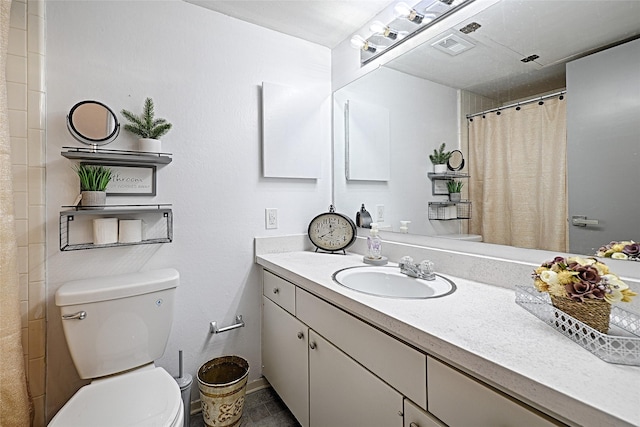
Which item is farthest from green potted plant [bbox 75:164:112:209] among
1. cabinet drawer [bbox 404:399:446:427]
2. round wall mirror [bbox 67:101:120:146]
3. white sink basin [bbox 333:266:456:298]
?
cabinet drawer [bbox 404:399:446:427]

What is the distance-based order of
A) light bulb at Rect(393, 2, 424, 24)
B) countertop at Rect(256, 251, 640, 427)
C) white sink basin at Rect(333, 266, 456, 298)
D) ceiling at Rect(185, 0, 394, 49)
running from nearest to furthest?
countertop at Rect(256, 251, 640, 427) < white sink basin at Rect(333, 266, 456, 298) < light bulb at Rect(393, 2, 424, 24) < ceiling at Rect(185, 0, 394, 49)

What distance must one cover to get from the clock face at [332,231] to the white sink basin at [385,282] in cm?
42

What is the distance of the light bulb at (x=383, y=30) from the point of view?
166 cm

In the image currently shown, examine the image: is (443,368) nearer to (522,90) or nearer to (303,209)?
(522,90)

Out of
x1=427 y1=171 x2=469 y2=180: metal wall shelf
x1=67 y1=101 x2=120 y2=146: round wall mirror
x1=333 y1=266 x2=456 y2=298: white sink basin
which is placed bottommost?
x1=333 y1=266 x2=456 y2=298: white sink basin

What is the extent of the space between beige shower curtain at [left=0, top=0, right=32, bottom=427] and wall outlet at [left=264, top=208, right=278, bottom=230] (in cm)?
110

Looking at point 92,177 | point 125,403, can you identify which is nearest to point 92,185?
point 92,177

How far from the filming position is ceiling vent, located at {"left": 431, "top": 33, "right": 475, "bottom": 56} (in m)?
1.36

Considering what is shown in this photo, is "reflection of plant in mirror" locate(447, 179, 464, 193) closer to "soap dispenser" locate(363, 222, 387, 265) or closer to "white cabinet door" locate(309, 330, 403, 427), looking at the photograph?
"soap dispenser" locate(363, 222, 387, 265)

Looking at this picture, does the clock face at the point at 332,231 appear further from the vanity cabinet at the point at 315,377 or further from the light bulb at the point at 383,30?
the light bulb at the point at 383,30

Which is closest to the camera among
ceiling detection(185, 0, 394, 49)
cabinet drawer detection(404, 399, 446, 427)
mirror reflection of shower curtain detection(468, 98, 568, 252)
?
cabinet drawer detection(404, 399, 446, 427)

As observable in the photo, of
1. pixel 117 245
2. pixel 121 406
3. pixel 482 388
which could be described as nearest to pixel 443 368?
pixel 482 388

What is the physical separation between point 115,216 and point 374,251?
4.29 ft

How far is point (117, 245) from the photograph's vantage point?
4.54ft
